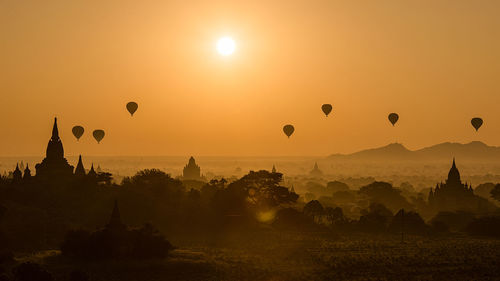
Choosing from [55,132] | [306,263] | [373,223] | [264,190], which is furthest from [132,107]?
[306,263]

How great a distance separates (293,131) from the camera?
127375mm

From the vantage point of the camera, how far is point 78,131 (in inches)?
4926

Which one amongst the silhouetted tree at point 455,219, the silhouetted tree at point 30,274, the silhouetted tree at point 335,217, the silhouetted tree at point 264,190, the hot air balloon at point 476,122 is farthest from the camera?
the hot air balloon at point 476,122

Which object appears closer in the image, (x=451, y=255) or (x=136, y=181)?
(x=451, y=255)

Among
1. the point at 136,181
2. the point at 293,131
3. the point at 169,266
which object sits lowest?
the point at 169,266

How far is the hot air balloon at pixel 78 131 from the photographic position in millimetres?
123875

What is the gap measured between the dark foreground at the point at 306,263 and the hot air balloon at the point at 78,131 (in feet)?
204

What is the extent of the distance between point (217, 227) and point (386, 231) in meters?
20.4

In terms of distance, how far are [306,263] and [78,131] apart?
77807 millimetres

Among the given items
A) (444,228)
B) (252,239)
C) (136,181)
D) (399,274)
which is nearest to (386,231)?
(444,228)

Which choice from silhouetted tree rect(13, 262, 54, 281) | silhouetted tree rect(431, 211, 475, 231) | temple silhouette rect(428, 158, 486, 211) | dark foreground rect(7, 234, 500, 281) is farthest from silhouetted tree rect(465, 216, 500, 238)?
silhouetted tree rect(13, 262, 54, 281)

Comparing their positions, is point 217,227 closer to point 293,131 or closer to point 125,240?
point 125,240

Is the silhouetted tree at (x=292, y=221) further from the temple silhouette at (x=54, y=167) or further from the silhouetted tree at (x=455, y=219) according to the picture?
the temple silhouette at (x=54, y=167)

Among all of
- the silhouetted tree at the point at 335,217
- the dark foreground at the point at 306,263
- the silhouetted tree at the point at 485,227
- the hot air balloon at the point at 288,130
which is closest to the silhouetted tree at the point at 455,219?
the silhouetted tree at the point at 485,227
